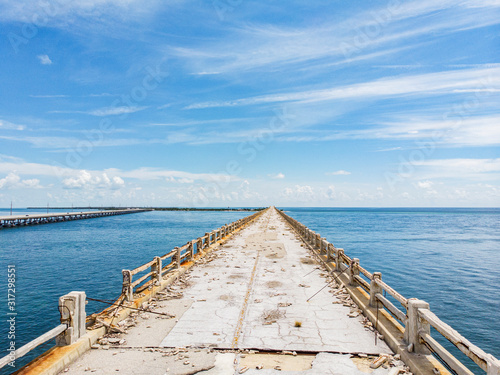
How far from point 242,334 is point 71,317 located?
12.2 feet

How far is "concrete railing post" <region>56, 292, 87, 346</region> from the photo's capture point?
6688 mm

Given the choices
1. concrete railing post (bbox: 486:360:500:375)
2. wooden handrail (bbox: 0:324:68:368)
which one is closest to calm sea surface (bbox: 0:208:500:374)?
wooden handrail (bbox: 0:324:68:368)

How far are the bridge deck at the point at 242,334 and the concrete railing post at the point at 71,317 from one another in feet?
1.69

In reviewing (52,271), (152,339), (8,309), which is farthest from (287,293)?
(52,271)

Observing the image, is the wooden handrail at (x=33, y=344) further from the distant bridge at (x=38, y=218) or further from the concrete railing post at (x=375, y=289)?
the distant bridge at (x=38, y=218)

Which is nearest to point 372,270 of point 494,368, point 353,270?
point 353,270

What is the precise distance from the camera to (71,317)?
679 centimetres

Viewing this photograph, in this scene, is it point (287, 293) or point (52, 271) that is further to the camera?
point (52, 271)

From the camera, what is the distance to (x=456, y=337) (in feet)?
16.9

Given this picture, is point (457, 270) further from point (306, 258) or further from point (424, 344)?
point (424, 344)

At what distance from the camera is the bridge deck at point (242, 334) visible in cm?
623

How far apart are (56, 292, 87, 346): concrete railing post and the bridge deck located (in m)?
0.52

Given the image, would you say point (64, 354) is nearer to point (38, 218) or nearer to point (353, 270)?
A: point (353, 270)

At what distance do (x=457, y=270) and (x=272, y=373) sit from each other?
2733cm
